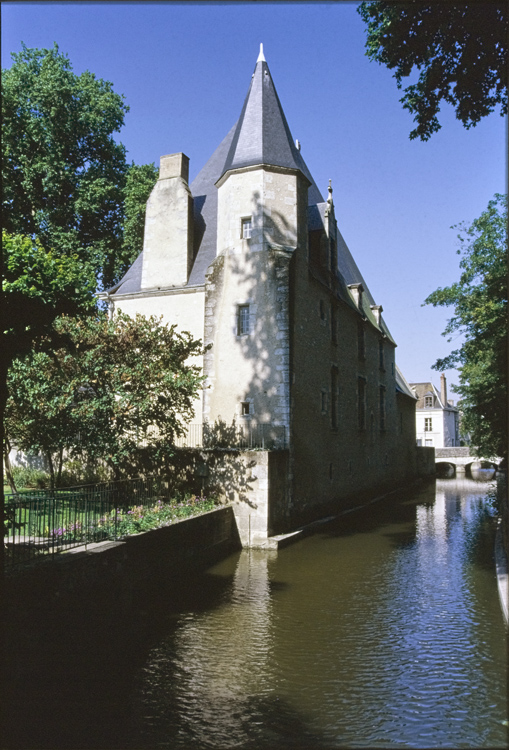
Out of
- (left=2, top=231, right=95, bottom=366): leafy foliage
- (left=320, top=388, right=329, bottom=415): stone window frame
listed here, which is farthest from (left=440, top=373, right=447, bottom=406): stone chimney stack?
(left=2, top=231, right=95, bottom=366): leafy foliage

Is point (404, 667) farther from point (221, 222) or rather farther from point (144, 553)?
point (221, 222)

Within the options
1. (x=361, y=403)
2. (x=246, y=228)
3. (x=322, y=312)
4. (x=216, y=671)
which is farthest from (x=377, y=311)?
(x=216, y=671)

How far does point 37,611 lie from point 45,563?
2.16 feet

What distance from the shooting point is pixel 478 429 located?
78.8 ft

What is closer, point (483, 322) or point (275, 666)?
point (275, 666)

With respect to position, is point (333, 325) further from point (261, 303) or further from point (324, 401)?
point (261, 303)

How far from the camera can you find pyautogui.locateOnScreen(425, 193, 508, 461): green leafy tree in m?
15.1

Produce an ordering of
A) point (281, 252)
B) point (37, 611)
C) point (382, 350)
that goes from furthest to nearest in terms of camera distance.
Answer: point (382, 350) → point (281, 252) → point (37, 611)

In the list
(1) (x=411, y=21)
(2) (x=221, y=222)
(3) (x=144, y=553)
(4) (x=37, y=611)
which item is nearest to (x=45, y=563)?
(4) (x=37, y=611)

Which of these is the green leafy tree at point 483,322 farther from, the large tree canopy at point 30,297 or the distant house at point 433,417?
the distant house at point 433,417

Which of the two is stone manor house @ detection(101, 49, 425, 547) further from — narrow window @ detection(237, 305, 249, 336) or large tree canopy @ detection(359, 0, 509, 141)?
large tree canopy @ detection(359, 0, 509, 141)

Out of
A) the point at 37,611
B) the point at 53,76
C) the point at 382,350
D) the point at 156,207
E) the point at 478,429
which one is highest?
the point at 53,76

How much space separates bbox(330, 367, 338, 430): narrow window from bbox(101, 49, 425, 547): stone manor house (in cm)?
4

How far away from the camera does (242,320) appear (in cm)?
1594
